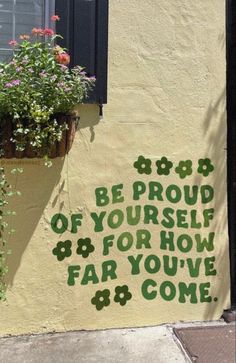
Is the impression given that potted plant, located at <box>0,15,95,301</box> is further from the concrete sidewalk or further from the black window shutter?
the concrete sidewalk

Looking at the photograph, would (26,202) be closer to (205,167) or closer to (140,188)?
(140,188)

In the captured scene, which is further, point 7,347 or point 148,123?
point 148,123

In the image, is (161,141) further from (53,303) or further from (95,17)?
(53,303)

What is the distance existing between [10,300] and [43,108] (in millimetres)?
1406

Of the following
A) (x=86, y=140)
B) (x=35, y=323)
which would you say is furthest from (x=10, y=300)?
(x=86, y=140)

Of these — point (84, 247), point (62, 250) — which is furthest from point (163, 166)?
point (62, 250)

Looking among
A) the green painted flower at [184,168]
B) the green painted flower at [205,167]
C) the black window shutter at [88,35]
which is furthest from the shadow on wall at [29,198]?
the green painted flower at [205,167]

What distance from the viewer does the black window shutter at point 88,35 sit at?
151 inches

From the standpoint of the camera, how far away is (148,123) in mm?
4102

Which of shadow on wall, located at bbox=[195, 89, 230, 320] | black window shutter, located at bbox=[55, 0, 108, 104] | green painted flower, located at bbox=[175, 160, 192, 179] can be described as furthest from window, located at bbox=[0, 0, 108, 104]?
shadow on wall, located at bbox=[195, 89, 230, 320]

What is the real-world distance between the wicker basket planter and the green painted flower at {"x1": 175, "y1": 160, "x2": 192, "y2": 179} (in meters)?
0.90

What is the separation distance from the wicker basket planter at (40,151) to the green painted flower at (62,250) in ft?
2.19

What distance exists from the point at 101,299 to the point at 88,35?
1928mm

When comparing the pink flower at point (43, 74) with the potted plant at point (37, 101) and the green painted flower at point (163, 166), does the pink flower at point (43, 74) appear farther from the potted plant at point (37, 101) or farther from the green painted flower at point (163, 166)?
the green painted flower at point (163, 166)
